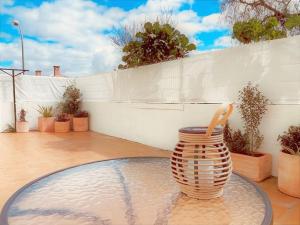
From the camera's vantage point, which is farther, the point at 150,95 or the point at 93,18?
the point at 93,18

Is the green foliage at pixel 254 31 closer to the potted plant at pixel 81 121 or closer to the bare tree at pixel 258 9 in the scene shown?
the bare tree at pixel 258 9

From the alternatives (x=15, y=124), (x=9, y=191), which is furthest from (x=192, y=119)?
(x=15, y=124)

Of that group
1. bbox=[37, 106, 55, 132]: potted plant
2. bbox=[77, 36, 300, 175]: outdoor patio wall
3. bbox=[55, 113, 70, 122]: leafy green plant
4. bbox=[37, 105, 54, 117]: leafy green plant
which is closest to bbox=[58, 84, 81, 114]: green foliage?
bbox=[55, 113, 70, 122]: leafy green plant

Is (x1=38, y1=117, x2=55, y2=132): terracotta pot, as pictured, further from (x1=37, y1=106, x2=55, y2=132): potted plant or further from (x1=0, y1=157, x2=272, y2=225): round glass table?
(x1=0, y1=157, x2=272, y2=225): round glass table

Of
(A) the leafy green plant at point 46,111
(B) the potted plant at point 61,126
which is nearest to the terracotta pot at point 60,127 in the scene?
(B) the potted plant at point 61,126

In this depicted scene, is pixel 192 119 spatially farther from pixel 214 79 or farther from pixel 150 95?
pixel 150 95

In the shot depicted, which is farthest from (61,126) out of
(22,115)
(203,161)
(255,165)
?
(203,161)

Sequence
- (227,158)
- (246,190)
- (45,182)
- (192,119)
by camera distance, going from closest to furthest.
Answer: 1. (227,158)
2. (246,190)
3. (45,182)
4. (192,119)

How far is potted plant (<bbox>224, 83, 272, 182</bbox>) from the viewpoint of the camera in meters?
3.52

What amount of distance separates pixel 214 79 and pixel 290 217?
264cm

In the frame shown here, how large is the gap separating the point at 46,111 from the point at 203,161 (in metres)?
8.41

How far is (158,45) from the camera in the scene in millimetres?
5836

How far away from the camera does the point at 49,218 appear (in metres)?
1.17

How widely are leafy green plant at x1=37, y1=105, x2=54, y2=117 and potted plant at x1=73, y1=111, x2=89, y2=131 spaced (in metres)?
0.90
